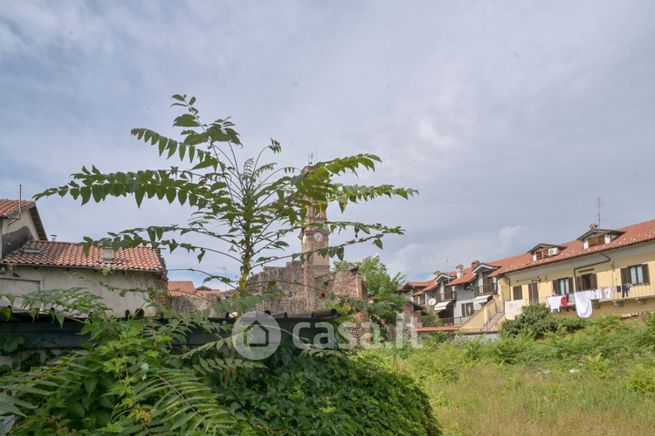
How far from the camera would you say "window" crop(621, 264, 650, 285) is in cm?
2855

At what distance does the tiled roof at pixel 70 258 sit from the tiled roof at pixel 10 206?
1.62 m

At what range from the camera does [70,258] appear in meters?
20.4

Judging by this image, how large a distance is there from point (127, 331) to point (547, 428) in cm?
705

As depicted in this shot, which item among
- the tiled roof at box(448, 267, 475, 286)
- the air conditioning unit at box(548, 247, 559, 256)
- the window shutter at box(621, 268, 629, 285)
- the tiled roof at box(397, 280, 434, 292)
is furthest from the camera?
the tiled roof at box(397, 280, 434, 292)

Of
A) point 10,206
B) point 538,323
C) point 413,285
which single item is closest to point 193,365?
point 10,206

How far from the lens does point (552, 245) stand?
36.3 meters

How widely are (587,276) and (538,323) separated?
16.2 ft

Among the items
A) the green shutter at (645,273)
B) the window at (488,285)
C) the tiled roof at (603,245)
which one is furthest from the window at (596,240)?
the window at (488,285)

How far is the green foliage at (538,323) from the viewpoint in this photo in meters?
28.6

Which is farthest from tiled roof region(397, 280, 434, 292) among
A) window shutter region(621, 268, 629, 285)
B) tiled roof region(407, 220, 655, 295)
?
window shutter region(621, 268, 629, 285)

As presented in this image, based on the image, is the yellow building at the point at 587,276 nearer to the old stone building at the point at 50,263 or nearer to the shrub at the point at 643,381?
the shrub at the point at 643,381

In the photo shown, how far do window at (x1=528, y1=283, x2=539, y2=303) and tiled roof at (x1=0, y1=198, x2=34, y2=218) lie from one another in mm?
30422

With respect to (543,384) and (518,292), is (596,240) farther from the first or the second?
(543,384)

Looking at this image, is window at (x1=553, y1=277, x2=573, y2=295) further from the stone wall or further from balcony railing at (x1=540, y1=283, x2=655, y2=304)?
the stone wall
